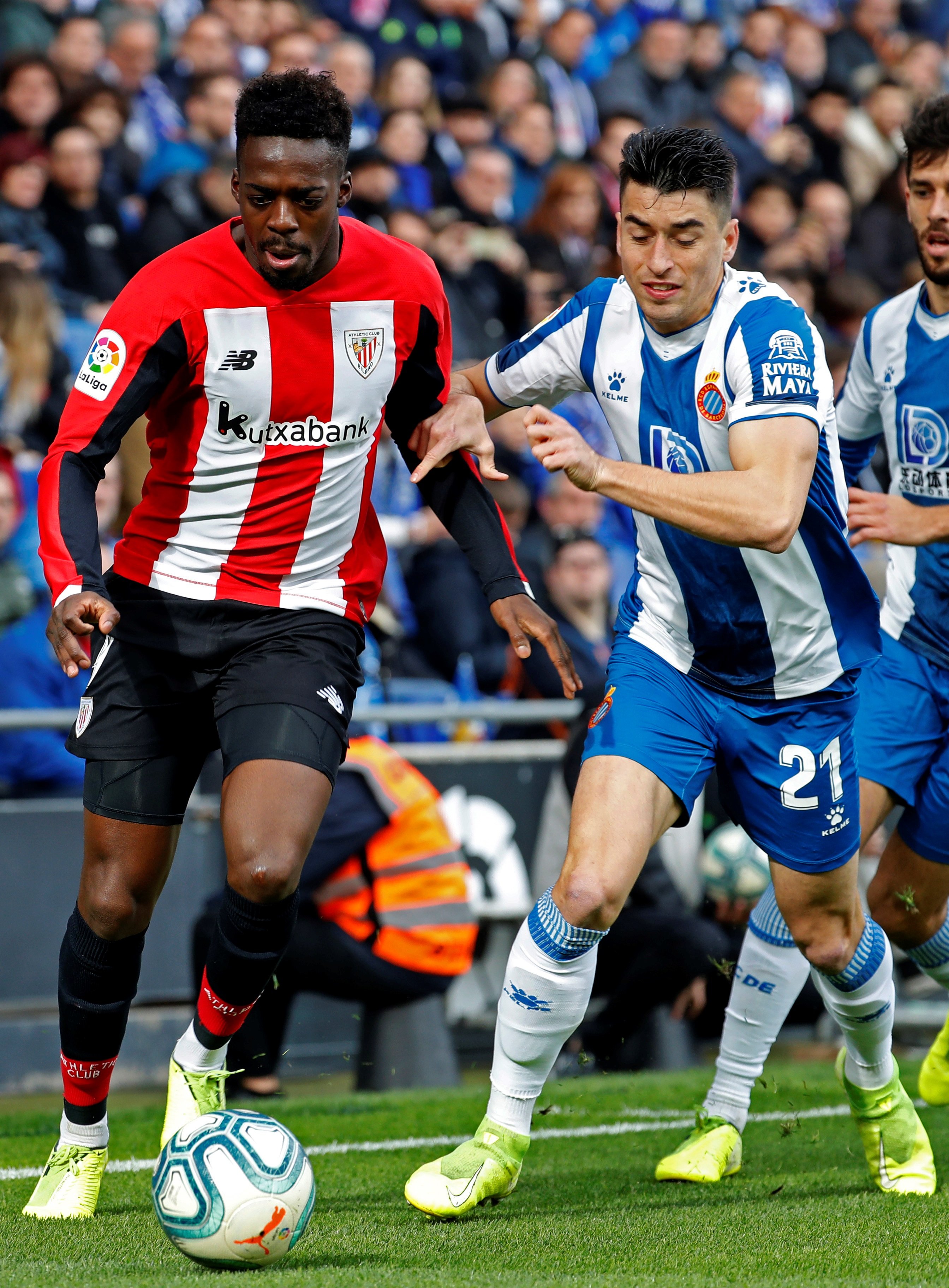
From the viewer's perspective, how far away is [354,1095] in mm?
7105

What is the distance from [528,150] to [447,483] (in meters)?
9.54

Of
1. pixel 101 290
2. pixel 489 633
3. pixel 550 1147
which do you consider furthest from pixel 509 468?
pixel 550 1147

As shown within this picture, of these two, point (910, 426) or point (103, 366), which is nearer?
point (103, 366)

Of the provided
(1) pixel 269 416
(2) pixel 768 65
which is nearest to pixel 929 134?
(1) pixel 269 416

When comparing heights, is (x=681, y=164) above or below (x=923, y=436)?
above

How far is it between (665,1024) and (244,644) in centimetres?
402

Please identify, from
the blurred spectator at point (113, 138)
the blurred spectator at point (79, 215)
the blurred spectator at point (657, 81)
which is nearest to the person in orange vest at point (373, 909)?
the blurred spectator at point (79, 215)

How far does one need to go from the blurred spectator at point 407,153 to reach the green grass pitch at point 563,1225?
7706 mm

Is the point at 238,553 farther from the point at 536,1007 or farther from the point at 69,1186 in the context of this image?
the point at 69,1186

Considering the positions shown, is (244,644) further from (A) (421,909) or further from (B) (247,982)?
(A) (421,909)

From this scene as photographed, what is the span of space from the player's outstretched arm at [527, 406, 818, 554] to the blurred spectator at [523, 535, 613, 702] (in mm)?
4842

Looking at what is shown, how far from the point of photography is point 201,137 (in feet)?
37.2

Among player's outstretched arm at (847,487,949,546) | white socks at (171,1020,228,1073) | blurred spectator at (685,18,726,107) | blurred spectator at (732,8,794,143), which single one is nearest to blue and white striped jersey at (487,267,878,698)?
player's outstretched arm at (847,487,949,546)

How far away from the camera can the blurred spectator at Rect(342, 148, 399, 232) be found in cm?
1076
